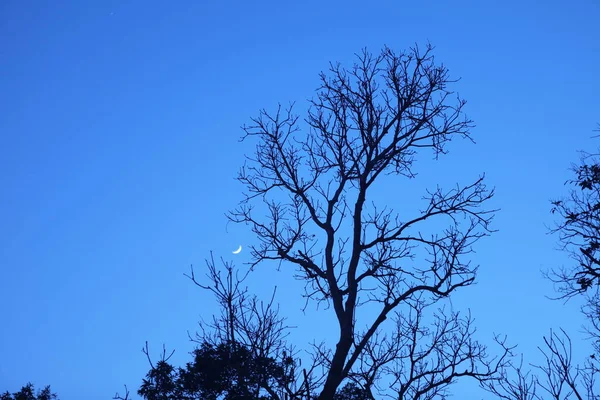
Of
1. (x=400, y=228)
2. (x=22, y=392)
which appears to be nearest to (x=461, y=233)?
(x=400, y=228)

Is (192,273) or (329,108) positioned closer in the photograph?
(192,273)

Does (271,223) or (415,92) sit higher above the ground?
(415,92)

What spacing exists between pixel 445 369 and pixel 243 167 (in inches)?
196

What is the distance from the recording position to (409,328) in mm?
8727

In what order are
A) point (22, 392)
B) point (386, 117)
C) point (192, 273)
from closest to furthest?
point (192, 273) < point (386, 117) < point (22, 392)

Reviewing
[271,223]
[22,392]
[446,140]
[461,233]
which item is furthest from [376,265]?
[22,392]

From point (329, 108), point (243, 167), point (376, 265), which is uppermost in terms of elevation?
Result: point (329, 108)

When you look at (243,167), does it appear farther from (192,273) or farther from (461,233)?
(461,233)

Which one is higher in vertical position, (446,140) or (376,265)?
(446,140)

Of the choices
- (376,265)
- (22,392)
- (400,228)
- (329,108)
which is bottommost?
(376,265)

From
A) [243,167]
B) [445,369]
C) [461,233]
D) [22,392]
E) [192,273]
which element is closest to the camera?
[192,273]

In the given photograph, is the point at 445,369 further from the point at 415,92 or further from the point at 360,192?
the point at 415,92

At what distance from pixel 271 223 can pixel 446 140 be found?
342 centimetres

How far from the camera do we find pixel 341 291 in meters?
8.73
